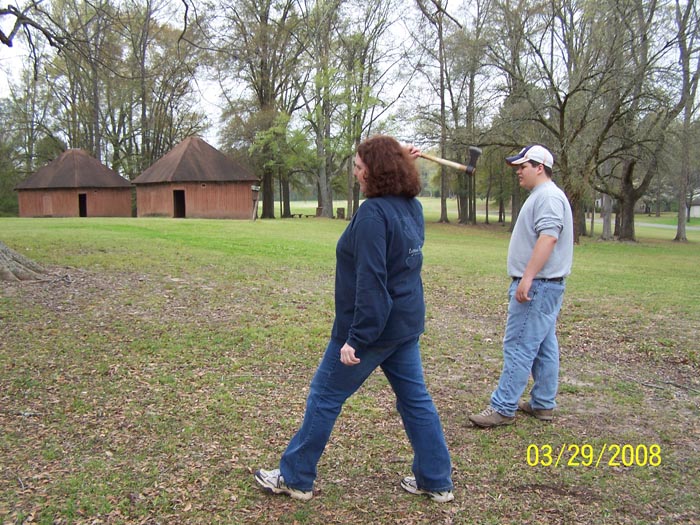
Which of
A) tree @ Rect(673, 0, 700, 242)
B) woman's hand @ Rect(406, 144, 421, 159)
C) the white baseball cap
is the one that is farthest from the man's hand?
tree @ Rect(673, 0, 700, 242)

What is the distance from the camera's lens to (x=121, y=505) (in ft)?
10.0

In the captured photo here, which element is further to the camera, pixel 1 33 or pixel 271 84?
pixel 271 84

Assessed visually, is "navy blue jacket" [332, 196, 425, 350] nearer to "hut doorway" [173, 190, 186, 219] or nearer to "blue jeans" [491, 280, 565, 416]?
"blue jeans" [491, 280, 565, 416]

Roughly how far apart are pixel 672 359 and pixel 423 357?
2.60m

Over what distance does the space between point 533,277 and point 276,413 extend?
214 centimetres

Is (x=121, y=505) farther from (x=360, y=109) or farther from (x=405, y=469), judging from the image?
(x=360, y=109)

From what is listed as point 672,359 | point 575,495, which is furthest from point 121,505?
point 672,359

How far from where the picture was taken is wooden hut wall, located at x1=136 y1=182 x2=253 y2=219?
117 ft

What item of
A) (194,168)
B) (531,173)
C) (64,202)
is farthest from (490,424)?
(64,202)

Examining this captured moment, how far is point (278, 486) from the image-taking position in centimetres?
315

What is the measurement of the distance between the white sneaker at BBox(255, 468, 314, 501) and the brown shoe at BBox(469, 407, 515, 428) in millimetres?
1470

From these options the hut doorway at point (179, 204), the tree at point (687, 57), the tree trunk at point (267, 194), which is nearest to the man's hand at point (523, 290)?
the tree at point (687, 57)

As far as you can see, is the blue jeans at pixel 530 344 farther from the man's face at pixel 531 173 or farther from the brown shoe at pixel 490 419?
the man's face at pixel 531 173

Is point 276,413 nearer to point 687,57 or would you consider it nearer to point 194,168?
point 687,57
